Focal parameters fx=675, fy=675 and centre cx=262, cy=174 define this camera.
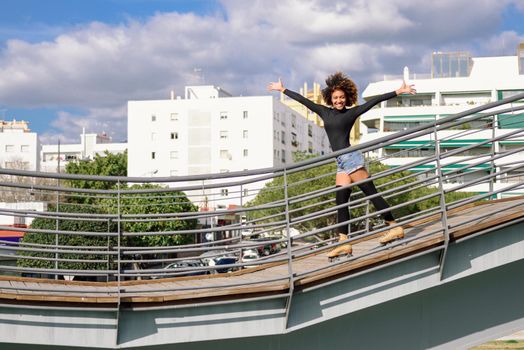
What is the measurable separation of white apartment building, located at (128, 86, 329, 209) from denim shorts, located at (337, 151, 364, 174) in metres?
73.0

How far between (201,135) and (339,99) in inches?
2917

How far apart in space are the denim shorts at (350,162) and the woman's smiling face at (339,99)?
0.53 meters

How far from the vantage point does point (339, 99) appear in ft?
22.1

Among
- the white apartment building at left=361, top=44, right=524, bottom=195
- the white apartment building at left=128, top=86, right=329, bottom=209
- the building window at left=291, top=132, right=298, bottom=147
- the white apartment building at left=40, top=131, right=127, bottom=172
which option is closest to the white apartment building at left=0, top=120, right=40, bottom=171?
the white apartment building at left=40, top=131, right=127, bottom=172

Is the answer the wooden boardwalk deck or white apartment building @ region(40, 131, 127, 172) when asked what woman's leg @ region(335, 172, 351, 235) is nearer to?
the wooden boardwalk deck

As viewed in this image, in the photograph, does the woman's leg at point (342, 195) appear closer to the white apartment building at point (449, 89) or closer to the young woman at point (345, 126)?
the young woman at point (345, 126)

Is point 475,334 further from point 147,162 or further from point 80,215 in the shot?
point 147,162

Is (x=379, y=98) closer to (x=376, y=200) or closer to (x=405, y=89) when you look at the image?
(x=405, y=89)

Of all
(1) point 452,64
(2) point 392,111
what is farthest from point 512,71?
(2) point 392,111

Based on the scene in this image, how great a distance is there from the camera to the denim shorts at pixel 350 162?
6574mm

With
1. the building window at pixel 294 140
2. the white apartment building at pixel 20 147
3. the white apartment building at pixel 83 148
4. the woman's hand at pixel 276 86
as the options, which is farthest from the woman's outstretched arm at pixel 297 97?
the white apartment building at pixel 83 148

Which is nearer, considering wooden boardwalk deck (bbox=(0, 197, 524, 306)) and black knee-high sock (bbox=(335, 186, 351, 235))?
wooden boardwalk deck (bbox=(0, 197, 524, 306))

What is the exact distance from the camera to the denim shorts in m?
6.57

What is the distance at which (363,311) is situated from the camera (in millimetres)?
5703
